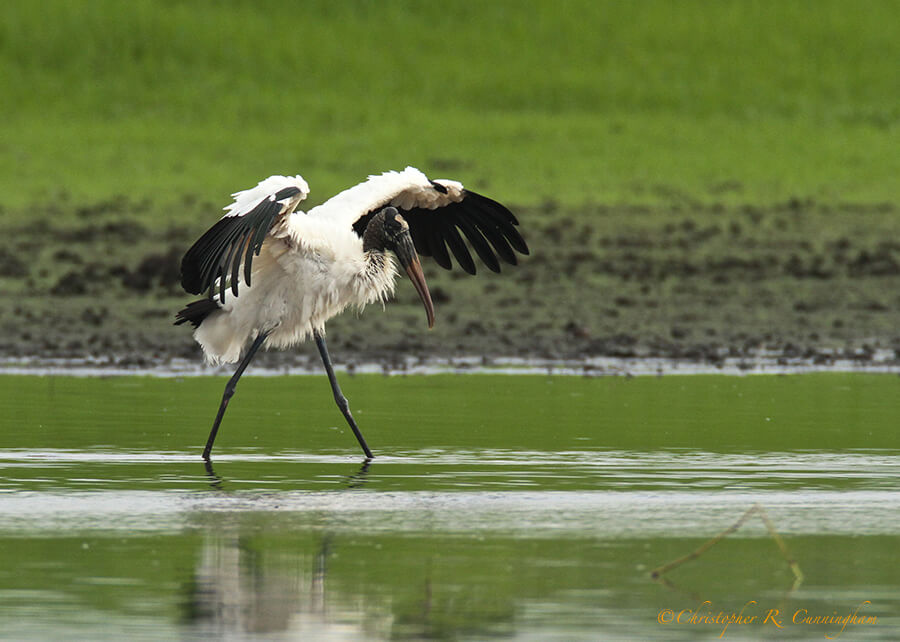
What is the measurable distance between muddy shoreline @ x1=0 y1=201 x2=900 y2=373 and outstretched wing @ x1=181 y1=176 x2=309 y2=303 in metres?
5.69

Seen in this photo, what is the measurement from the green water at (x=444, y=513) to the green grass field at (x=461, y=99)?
18.8 meters

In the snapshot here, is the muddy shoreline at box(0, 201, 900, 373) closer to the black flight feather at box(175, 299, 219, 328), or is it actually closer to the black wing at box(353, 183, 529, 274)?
the black wing at box(353, 183, 529, 274)

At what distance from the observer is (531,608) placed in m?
7.12

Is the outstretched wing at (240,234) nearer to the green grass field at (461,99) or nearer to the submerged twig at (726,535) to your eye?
the submerged twig at (726,535)

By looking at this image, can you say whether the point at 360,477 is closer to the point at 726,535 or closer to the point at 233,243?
the point at 233,243

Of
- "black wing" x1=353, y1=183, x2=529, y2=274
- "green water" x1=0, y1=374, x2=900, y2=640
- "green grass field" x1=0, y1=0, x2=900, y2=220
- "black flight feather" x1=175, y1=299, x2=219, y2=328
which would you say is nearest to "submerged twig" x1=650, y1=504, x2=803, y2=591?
"green water" x1=0, y1=374, x2=900, y2=640

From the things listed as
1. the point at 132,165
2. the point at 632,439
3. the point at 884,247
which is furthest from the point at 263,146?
the point at 632,439

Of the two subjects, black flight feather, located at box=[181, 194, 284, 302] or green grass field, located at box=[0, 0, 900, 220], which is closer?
black flight feather, located at box=[181, 194, 284, 302]

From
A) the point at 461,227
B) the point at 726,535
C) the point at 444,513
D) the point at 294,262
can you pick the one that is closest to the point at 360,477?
the point at 444,513

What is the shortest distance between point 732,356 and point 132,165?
23.8 metres

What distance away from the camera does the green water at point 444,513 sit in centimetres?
706

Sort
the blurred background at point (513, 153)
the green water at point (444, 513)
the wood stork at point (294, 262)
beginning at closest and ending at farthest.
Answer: the green water at point (444, 513) < the wood stork at point (294, 262) < the blurred background at point (513, 153)

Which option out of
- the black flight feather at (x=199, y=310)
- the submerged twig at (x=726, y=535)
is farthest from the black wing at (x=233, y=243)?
the submerged twig at (x=726, y=535)

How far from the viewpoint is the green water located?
7.06 meters
